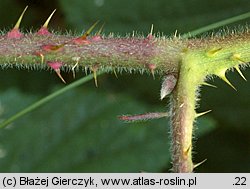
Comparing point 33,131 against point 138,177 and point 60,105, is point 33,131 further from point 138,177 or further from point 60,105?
point 138,177

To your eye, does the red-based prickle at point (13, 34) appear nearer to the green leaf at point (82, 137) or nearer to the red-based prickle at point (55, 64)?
the red-based prickle at point (55, 64)

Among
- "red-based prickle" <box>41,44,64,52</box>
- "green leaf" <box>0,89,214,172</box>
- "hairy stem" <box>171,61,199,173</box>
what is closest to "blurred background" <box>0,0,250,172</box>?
"green leaf" <box>0,89,214,172</box>

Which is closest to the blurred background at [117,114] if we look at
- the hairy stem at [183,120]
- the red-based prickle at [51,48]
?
the hairy stem at [183,120]

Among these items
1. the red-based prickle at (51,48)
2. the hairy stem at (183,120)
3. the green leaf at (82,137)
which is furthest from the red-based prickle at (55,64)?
the green leaf at (82,137)

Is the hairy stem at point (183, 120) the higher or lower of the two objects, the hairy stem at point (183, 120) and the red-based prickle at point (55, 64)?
the lower

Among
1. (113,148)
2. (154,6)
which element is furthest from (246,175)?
(154,6)

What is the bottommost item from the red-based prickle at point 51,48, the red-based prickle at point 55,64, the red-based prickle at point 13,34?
the red-based prickle at point 55,64

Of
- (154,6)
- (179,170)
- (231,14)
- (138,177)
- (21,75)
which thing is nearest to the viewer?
(179,170)

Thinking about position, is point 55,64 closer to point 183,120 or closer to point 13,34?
point 13,34

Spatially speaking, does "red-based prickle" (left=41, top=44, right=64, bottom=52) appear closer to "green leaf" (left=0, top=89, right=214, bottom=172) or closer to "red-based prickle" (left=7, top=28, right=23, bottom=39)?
"red-based prickle" (left=7, top=28, right=23, bottom=39)

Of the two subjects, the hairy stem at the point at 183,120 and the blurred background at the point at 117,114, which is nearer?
the hairy stem at the point at 183,120
